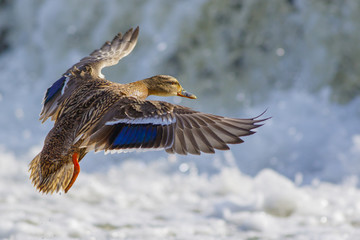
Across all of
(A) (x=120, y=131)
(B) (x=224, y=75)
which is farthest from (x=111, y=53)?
(B) (x=224, y=75)

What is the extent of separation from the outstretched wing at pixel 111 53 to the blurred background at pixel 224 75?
1.86 m

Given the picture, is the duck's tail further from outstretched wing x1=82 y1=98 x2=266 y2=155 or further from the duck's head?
the duck's head

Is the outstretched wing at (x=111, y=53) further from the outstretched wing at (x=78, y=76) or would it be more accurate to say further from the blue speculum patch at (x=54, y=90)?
the blue speculum patch at (x=54, y=90)

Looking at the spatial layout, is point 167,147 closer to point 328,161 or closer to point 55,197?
point 55,197

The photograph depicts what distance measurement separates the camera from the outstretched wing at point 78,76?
206 inches

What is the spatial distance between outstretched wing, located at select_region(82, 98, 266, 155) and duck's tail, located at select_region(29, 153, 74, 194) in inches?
9.1

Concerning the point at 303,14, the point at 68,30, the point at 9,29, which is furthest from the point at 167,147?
the point at 9,29

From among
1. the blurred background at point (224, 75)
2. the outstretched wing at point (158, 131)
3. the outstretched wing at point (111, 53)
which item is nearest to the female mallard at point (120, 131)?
the outstretched wing at point (158, 131)

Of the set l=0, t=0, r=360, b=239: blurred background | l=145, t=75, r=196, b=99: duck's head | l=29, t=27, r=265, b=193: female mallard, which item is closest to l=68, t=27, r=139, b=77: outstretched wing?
l=145, t=75, r=196, b=99: duck's head

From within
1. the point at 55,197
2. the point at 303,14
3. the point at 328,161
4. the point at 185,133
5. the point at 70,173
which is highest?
the point at 303,14

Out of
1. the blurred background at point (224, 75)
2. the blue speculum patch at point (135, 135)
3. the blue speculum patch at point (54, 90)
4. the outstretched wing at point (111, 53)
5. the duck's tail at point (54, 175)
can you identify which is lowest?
the duck's tail at point (54, 175)

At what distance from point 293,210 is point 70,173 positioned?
2.98 meters

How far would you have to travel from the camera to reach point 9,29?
35.1 ft

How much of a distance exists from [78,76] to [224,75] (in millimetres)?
4413
